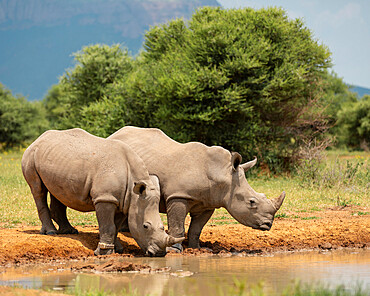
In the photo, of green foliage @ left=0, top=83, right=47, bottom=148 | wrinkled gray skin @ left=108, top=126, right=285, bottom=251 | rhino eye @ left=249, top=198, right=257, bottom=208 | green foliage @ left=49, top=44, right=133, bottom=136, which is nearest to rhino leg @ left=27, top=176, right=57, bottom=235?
wrinkled gray skin @ left=108, top=126, right=285, bottom=251

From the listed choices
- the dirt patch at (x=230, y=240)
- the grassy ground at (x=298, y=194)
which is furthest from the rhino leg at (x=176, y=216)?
the grassy ground at (x=298, y=194)

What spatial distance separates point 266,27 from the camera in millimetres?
23312

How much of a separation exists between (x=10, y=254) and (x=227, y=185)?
3.42 metres

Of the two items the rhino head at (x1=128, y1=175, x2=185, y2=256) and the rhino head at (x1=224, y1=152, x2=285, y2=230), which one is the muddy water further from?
the rhino head at (x1=224, y1=152, x2=285, y2=230)

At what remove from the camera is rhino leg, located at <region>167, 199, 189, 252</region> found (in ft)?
29.5

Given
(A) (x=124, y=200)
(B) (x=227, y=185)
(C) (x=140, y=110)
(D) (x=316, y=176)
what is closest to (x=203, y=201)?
(B) (x=227, y=185)

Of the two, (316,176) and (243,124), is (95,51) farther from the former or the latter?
(316,176)

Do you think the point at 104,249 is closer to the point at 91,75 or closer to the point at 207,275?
the point at 207,275

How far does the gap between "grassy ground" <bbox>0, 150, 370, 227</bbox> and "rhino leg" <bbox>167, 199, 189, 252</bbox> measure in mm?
2927

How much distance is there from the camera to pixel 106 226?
337 inches

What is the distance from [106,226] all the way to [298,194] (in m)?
8.41

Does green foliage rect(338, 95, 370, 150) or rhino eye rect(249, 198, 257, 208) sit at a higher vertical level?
green foliage rect(338, 95, 370, 150)

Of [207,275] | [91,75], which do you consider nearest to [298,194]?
[207,275]

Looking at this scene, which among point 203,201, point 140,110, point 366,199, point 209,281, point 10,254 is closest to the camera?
point 209,281
